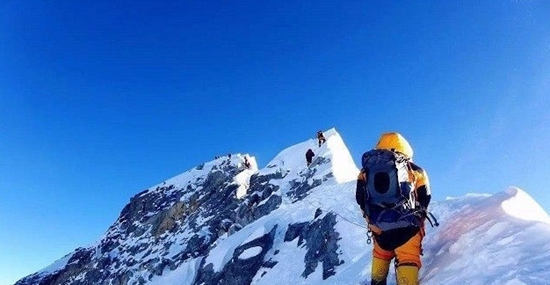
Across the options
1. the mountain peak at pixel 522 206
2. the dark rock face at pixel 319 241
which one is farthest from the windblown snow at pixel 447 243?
the dark rock face at pixel 319 241

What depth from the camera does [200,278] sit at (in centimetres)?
2269

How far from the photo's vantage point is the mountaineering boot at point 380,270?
217 inches

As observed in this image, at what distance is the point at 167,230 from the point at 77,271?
16251mm

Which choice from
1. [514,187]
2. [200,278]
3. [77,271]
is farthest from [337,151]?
→ [77,271]

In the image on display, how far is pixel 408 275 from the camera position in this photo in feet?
16.4

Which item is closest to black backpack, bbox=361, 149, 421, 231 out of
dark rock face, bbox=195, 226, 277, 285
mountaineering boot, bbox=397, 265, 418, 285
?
mountaineering boot, bbox=397, 265, 418, 285

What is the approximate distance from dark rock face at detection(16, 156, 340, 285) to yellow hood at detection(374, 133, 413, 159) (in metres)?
9.21

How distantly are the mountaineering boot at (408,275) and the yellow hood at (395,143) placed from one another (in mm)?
1553

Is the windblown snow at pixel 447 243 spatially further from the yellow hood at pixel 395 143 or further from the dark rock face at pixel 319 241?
the yellow hood at pixel 395 143

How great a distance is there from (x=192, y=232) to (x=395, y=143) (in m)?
45.6

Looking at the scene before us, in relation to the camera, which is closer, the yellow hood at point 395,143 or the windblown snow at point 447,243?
the windblown snow at point 447,243

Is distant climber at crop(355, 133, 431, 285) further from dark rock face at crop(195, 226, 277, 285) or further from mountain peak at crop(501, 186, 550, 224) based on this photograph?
dark rock face at crop(195, 226, 277, 285)

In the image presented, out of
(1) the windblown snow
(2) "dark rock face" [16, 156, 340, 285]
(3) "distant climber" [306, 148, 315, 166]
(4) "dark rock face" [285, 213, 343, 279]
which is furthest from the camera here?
(3) "distant climber" [306, 148, 315, 166]

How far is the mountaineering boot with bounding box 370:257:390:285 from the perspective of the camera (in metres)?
5.52
